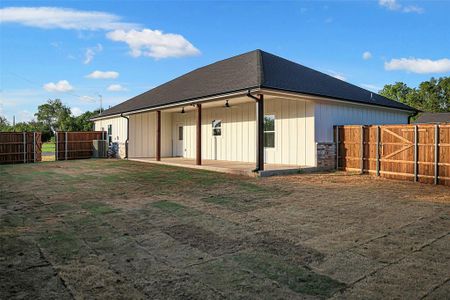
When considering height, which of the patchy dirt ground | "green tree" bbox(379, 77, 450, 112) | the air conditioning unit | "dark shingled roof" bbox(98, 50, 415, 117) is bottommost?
the patchy dirt ground

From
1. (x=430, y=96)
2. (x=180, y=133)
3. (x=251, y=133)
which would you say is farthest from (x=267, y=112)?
(x=430, y=96)

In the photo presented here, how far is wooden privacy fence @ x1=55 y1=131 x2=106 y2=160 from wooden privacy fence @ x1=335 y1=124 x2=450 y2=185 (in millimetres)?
16552

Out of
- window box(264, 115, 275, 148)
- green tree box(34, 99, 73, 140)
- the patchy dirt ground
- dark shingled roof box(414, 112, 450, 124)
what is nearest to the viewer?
the patchy dirt ground

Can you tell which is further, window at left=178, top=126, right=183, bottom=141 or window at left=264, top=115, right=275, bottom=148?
window at left=178, top=126, right=183, bottom=141

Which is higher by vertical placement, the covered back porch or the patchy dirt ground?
the covered back porch

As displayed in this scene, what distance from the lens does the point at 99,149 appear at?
73.5 ft

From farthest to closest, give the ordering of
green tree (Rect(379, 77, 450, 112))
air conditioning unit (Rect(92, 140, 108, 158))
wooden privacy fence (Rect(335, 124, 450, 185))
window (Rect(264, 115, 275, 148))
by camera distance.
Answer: green tree (Rect(379, 77, 450, 112))
air conditioning unit (Rect(92, 140, 108, 158))
window (Rect(264, 115, 275, 148))
wooden privacy fence (Rect(335, 124, 450, 185))

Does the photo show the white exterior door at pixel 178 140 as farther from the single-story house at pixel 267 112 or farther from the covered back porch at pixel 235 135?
the single-story house at pixel 267 112

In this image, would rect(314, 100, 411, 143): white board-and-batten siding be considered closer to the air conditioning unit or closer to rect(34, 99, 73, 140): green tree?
the air conditioning unit

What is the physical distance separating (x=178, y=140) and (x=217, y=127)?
14.9ft

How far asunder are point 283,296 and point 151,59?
84.2ft

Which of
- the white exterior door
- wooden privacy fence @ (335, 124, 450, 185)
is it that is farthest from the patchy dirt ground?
the white exterior door

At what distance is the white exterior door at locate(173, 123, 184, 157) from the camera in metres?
21.5

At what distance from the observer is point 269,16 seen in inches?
645
